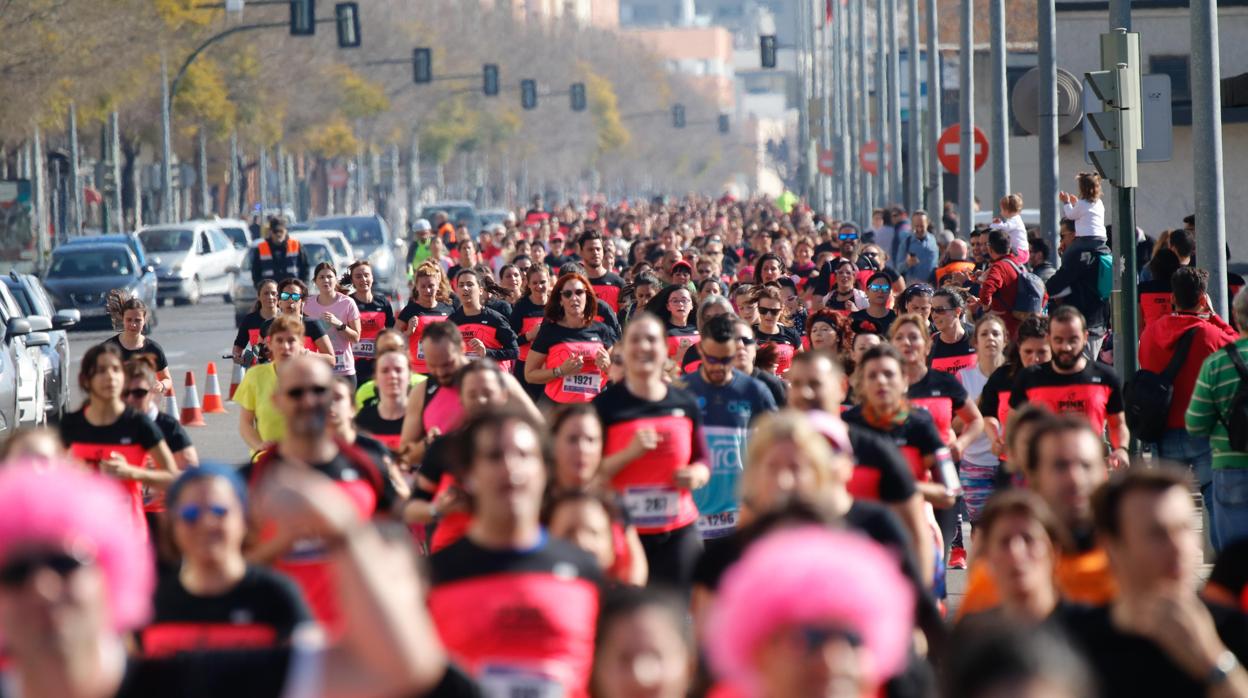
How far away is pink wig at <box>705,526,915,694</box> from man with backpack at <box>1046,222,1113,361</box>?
49.6 feet

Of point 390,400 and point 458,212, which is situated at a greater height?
point 458,212

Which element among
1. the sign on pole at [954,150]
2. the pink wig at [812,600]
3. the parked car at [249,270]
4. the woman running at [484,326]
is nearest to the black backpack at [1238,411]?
the woman running at [484,326]

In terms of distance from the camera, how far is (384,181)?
9288cm

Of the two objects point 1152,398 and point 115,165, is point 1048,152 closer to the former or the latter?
point 1152,398

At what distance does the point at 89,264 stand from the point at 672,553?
100 ft

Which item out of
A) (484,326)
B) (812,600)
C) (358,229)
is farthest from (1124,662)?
(358,229)

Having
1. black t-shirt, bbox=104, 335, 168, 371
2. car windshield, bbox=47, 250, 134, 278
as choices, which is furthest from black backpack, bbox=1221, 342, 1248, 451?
car windshield, bbox=47, 250, 134, 278

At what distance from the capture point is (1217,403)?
32.1 feet

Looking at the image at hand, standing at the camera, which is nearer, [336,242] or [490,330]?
[490,330]

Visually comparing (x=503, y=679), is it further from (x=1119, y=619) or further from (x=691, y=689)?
(x=1119, y=619)

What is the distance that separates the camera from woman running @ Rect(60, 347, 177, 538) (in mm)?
9477

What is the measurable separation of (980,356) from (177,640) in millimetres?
7310

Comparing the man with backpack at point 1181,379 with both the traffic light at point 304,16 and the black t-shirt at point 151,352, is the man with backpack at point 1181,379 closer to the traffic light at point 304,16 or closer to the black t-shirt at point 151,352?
the black t-shirt at point 151,352

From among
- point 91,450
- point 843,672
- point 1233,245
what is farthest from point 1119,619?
point 1233,245
